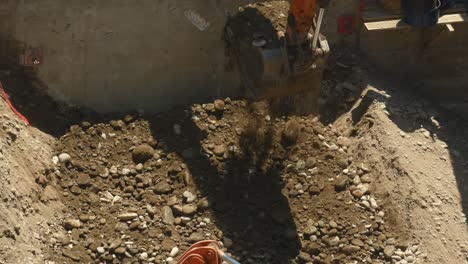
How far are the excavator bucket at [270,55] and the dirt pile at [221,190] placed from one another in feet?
2.09

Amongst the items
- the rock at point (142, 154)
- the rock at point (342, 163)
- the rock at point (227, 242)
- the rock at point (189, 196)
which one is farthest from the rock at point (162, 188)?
the rock at point (342, 163)

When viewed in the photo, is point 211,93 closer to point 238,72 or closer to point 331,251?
point 238,72

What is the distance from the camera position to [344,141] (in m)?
11.2

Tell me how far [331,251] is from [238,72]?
2.25m

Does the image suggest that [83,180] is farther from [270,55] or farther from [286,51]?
[286,51]

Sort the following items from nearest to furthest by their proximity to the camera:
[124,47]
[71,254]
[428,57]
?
[71,254] → [124,47] → [428,57]

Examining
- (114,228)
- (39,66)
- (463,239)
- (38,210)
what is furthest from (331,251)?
(39,66)

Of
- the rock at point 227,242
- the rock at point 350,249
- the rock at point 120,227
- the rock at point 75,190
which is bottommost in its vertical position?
the rock at point 350,249

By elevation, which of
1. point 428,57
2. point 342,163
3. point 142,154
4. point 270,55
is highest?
point 270,55

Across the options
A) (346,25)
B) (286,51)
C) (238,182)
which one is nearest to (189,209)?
(238,182)

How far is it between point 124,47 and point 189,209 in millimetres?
2102

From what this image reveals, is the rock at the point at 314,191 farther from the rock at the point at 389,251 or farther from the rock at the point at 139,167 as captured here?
the rock at the point at 139,167

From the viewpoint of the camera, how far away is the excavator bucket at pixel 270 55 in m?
9.88

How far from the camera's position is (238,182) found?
413 inches
